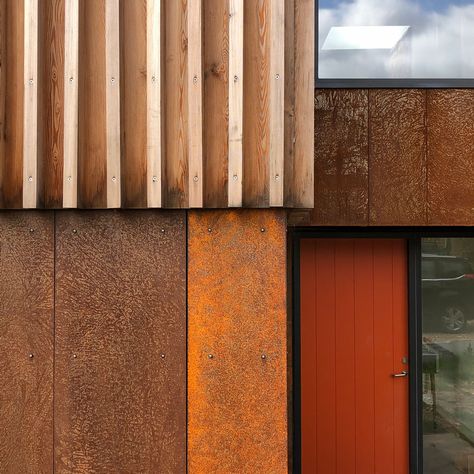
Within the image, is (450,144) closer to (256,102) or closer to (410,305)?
(410,305)

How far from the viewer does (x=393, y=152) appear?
180 inches

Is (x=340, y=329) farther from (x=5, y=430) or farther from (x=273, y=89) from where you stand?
(x=5, y=430)

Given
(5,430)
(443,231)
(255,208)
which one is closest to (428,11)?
(443,231)

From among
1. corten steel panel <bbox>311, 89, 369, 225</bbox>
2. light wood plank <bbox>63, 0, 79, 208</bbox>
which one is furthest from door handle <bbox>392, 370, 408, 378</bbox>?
light wood plank <bbox>63, 0, 79, 208</bbox>

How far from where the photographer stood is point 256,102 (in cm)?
307

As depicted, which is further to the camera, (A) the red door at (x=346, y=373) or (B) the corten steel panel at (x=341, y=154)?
(A) the red door at (x=346, y=373)

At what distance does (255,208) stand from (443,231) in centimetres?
246

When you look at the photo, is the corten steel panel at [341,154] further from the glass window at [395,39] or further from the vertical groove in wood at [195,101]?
the vertical groove in wood at [195,101]

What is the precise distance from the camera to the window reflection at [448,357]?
16.2ft

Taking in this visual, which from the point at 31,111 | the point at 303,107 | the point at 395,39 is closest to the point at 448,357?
the point at 395,39

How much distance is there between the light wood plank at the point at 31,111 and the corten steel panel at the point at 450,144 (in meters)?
3.16

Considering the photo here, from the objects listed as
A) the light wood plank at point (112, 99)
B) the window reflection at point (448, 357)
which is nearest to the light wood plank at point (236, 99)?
the light wood plank at point (112, 99)

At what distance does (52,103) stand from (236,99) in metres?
1.05

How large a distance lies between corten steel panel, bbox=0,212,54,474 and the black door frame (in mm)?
2323
